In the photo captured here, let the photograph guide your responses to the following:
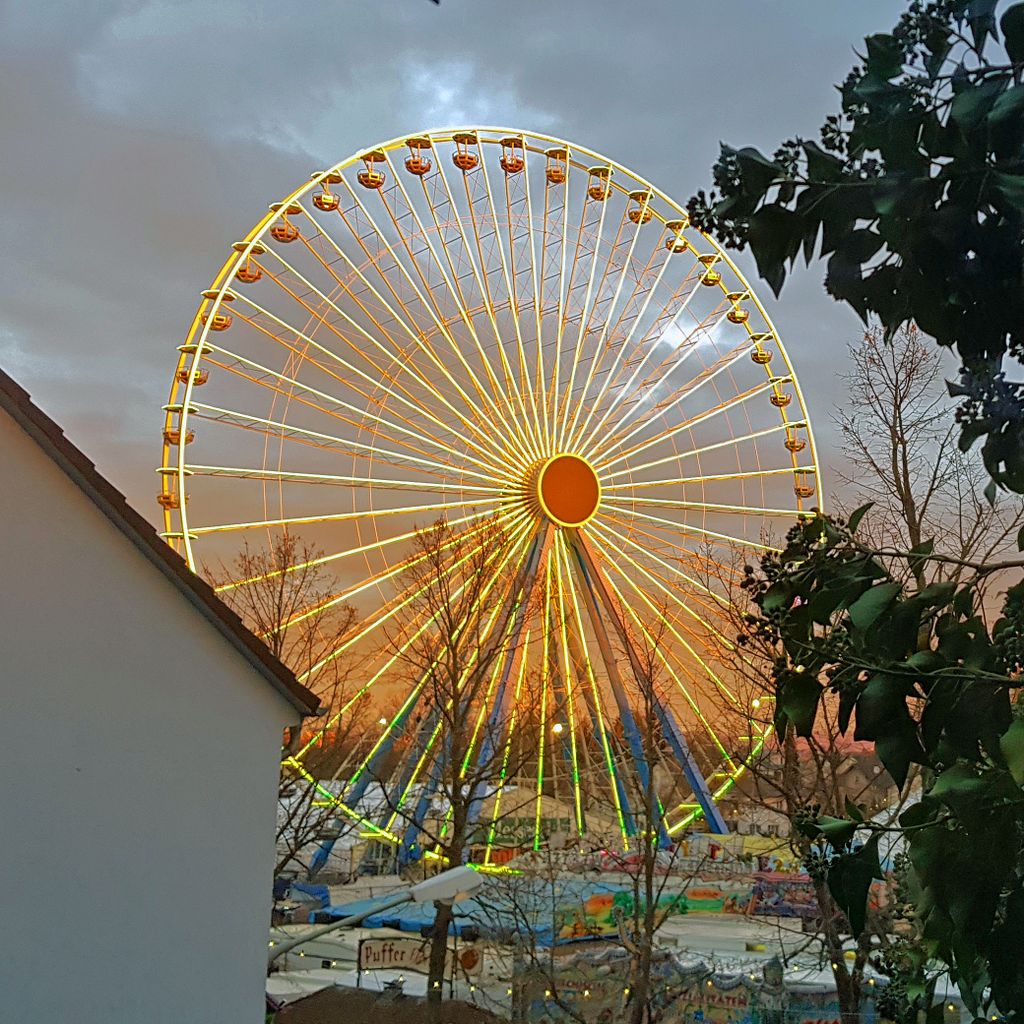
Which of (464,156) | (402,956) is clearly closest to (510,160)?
(464,156)

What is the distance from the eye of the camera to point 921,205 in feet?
6.49

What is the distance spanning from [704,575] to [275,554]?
7224 mm

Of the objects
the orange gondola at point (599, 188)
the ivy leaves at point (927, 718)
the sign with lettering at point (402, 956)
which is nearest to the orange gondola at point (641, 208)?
the orange gondola at point (599, 188)

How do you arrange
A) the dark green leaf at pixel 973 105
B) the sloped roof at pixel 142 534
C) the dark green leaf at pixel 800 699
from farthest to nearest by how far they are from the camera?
the sloped roof at pixel 142 534 → the dark green leaf at pixel 800 699 → the dark green leaf at pixel 973 105

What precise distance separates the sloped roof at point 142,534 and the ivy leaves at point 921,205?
4.83 meters

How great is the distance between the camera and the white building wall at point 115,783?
19.7 ft

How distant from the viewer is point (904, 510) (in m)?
12.6

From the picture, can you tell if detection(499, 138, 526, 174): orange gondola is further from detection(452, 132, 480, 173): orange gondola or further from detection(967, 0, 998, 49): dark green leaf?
detection(967, 0, 998, 49): dark green leaf

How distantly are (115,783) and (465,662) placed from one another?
523 inches

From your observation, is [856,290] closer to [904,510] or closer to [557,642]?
[904,510]

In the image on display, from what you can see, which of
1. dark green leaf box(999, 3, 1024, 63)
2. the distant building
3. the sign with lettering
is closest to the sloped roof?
the distant building

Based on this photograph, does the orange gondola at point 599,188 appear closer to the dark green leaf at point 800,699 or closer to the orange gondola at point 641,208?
the orange gondola at point 641,208

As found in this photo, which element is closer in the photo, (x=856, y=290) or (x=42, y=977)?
(x=856, y=290)

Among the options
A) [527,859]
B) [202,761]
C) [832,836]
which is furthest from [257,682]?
[527,859]
